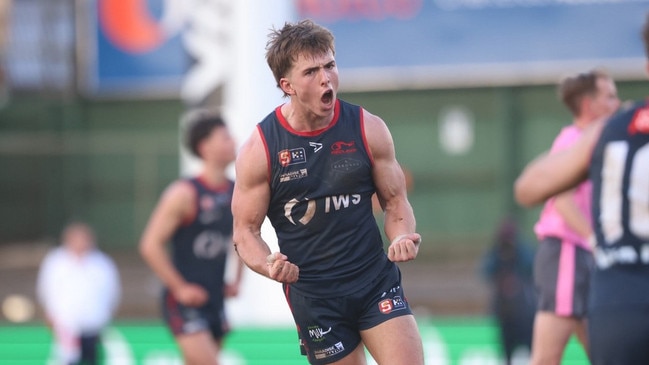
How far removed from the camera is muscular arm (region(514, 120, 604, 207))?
475cm

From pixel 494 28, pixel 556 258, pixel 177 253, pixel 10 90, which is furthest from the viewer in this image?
pixel 10 90

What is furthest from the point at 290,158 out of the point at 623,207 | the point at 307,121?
the point at 623,207

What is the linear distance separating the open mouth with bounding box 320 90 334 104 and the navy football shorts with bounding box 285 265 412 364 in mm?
936

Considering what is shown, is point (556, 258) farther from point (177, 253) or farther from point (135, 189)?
point (135, 189)

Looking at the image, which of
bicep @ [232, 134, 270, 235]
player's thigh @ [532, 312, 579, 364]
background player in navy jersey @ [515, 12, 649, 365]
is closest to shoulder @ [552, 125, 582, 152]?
player's thigh @ [532, 312, 579, 364]

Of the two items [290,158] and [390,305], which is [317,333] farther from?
[290,158]

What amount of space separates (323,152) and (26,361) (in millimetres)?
7988

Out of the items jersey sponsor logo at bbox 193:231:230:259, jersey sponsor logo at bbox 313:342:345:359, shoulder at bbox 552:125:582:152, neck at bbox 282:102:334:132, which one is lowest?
jersey sponsor logo at bbox 313:342:345:359

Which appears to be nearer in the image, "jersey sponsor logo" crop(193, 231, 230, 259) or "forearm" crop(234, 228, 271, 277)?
"forearm" crop(234, 228, 271, 277)

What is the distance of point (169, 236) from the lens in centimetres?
884

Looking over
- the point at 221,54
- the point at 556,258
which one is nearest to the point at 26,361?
the point at 221,54

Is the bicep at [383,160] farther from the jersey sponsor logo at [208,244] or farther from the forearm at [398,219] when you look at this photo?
the jersey sponsor logo at [208,244]

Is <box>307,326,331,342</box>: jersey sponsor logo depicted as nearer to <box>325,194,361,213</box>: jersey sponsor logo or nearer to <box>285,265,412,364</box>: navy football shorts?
<box>285,265,412,364</box>: navy football shorts

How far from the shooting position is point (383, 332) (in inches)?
232
